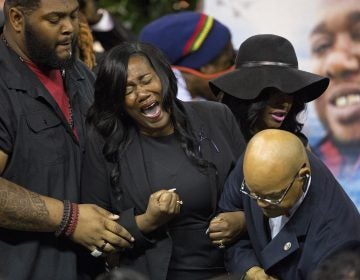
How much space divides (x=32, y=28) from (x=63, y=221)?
0.81 meters

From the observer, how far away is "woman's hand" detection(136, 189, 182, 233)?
373cm

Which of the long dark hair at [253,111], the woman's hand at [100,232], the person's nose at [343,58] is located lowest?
the woman's hand at [100,232]

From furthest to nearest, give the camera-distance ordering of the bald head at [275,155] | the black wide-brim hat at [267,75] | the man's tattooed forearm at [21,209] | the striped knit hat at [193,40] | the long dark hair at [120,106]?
the striped knit hat at [193,40] < the black wide-brim hat at [267,75] < the long dark hair at [120,106] < the man's tattooed forearm at [21,209] < the bald head at [275,155]

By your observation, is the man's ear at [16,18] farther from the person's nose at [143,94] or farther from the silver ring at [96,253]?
the silver ring at [96,253]

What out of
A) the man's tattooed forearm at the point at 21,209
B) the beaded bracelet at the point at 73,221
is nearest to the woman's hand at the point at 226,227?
the beaded bracelet at the point at 73,221

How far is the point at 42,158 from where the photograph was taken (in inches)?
154

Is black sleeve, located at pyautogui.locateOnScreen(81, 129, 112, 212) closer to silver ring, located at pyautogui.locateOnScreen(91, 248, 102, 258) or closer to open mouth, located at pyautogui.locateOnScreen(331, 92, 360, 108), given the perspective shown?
silver ring, located at pyautogui.locateOnScreen(91, 248, 102, 258)

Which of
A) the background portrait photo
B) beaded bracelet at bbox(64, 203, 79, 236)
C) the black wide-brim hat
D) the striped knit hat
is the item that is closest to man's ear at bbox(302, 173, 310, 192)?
the black wide-brim hat

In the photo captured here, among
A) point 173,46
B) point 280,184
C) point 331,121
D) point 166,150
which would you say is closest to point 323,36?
point 331,121

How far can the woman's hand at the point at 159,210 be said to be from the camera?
3734 millimetres

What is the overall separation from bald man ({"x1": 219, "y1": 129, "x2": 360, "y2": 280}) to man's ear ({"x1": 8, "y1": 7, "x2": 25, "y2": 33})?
3.71 feet

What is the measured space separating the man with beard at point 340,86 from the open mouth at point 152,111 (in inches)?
69.2

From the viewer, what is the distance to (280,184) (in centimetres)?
341

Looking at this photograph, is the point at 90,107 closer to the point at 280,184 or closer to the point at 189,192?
the point at 189,192
